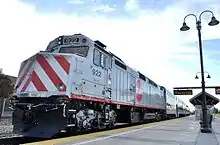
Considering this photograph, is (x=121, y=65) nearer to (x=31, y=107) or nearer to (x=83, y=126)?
(x=83, y=126)

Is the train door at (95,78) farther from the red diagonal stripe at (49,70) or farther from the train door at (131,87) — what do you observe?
the train door at (131,87)

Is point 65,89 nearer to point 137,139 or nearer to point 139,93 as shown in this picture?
point 137,139

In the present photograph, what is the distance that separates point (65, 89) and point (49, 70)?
1.11 m

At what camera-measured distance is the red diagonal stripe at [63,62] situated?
31.6 feet

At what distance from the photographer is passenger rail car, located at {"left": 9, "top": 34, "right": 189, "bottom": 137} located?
30.2 ft

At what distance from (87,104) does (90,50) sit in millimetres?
2233

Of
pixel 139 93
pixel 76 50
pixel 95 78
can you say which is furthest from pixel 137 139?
pixel 139 93

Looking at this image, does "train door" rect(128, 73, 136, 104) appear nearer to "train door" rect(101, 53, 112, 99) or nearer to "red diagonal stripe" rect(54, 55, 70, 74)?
"train door" rect(101, 53, 112, 99)

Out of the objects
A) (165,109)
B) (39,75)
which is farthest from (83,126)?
(165,109)

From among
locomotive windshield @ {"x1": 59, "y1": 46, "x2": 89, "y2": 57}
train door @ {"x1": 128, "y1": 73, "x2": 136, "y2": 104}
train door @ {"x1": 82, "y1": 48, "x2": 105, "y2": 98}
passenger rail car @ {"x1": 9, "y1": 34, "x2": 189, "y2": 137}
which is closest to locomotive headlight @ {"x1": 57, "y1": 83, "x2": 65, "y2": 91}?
passenger rail car @ {"x1": 9, "y1": 34, "x2": 189, "y2": 137}

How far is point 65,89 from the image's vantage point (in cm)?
930

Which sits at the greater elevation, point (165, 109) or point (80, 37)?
point (80, 37)

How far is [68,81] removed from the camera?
372 inches

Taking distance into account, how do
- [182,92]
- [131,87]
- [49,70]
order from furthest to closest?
1. [182,92]
2. [131,87]
3. [49,70]
